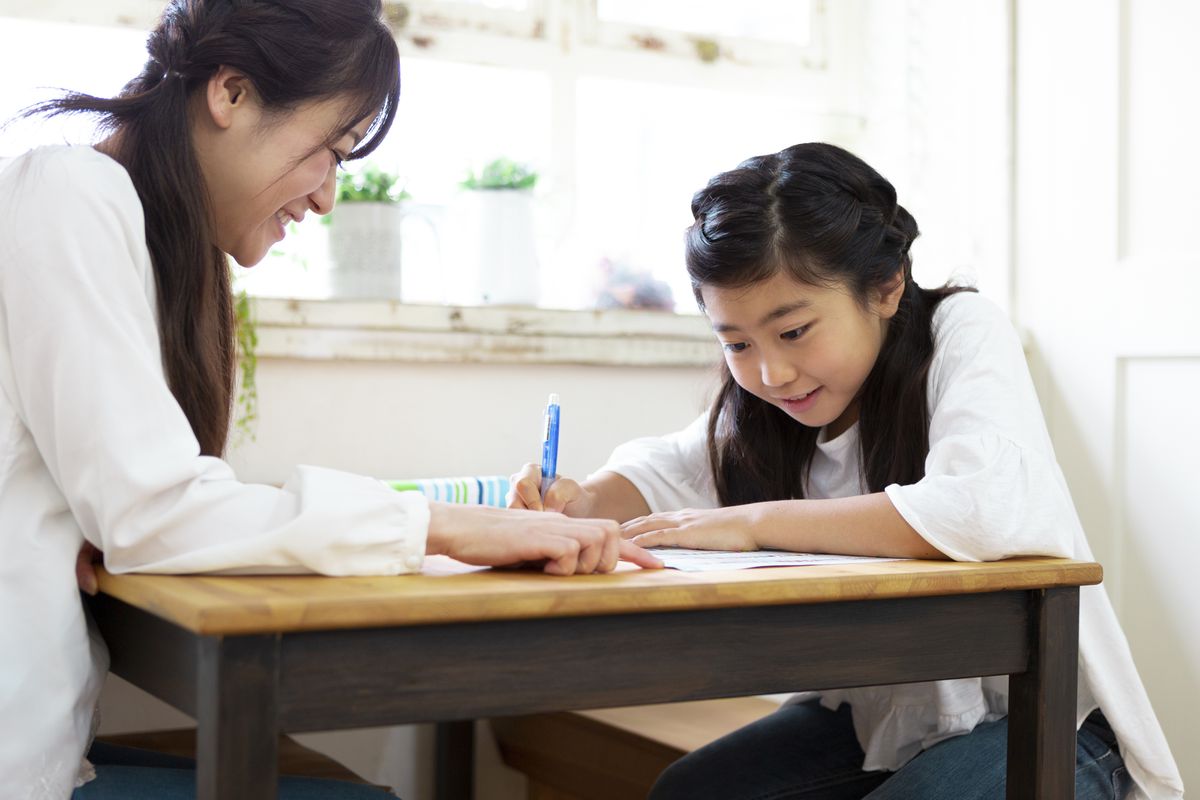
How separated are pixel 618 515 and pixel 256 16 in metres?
0.82

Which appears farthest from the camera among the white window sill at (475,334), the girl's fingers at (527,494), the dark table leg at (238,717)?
the white window sill at (475,334)

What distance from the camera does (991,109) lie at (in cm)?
262

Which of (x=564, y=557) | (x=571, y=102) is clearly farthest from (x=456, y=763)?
(x=564, y=557)

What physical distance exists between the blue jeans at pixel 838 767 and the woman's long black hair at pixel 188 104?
80cm

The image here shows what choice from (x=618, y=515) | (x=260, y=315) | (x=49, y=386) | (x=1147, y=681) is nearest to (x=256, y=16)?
(x=49, y=386)

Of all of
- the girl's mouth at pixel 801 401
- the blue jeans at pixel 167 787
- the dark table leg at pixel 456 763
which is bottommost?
the dark table leg at pixel 456 763

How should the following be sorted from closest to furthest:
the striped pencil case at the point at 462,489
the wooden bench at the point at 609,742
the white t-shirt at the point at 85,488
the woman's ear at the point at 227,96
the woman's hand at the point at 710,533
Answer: the white t-shirt at the point at 85,488
the woman's ear at the point at 227,96
the woman's hand at the point at 710,533
the striped pencil case at the point at 462,489
the wooden bench at the point at 609,742

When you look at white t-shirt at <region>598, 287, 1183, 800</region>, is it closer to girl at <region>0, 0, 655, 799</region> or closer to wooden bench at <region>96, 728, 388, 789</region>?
girl at <region>0, 0, 655, 799</region>

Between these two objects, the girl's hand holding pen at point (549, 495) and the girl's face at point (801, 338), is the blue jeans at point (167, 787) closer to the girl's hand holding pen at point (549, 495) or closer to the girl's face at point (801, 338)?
the girl's hand holding pen at point (549, 495)

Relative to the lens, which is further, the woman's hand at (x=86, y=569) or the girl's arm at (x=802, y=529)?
the girl's arm at (x=802, y=529)

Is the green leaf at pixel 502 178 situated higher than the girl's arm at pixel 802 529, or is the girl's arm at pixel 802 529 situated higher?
the green leaf at pixel 502 178

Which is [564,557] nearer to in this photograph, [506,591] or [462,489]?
[506,591]

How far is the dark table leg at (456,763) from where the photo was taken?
2404mm

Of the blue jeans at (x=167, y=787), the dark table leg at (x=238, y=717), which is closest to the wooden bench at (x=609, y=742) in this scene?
the blue jeans at (x=167, y=787)
